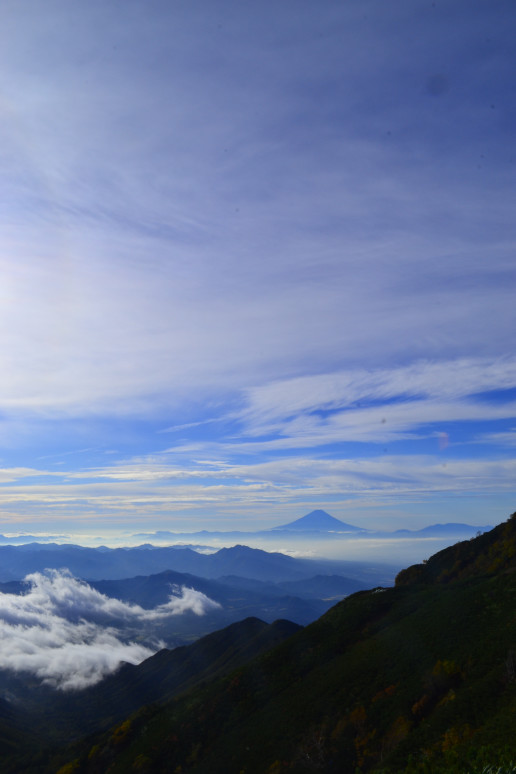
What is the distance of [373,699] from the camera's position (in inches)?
2478

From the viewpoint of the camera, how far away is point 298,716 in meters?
70.1

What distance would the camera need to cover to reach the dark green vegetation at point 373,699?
152ft

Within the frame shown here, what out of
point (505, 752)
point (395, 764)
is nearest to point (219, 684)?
point (395, 764)

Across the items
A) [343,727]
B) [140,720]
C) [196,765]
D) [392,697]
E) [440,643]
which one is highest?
[440,643]

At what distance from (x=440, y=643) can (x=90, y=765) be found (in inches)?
3628

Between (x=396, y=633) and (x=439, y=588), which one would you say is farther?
(x=439, y=588)

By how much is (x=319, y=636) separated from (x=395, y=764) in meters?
56.5

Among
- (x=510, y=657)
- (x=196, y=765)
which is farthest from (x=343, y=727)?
(x=196, y=765)

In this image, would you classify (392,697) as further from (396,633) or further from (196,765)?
(196,765)

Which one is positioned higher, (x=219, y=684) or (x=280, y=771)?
(x=280, y=771)

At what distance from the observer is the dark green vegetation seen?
152ft

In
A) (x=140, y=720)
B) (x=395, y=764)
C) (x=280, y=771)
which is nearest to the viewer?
(x=395, y=764)

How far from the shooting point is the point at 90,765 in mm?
102125

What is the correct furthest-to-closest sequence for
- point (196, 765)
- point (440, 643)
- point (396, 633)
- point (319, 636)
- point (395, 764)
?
point (319, 636) < point (396, 633) < point (196, 765) < point (440, 643) < point (395, 764)
